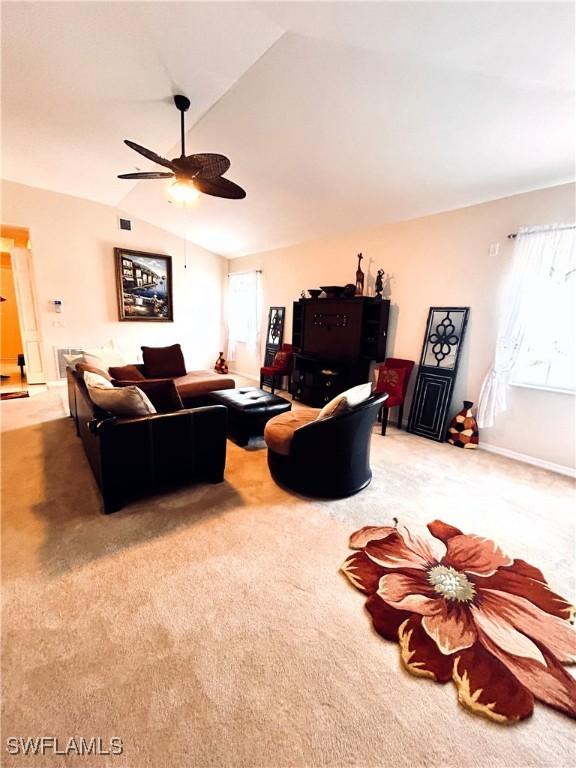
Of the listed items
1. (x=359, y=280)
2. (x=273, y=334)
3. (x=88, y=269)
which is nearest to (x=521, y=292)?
(x=359, y=280)

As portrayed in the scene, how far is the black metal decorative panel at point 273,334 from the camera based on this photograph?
229 inches

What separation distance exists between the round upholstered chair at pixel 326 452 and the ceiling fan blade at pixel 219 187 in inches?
79.0

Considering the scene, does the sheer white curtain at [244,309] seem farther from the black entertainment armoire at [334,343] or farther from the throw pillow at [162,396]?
the throw pillow at [162,396]

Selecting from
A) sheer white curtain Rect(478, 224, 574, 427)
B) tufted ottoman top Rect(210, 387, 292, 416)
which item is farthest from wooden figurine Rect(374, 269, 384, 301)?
tufted ottoman top Rect(210, 387, 292, 416)

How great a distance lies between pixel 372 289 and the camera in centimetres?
438

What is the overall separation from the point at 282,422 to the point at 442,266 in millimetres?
2718

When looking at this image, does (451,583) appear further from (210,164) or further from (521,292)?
(210,164)

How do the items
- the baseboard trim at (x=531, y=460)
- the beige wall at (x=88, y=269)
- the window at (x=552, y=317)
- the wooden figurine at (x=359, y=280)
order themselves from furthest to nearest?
the beige wall at (x=88, y=269) < the wooden figurine at (x=359, y=280) < the baseboard trim at (x=531, y=460) < the window at (x=552, y=317)

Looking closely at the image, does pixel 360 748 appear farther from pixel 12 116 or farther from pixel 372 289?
pixel 12 116

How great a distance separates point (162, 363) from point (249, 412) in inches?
73.6

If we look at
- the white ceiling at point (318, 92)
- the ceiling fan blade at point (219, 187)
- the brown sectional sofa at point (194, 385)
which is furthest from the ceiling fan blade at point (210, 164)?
the brown sectional sofa at point (194, 385)

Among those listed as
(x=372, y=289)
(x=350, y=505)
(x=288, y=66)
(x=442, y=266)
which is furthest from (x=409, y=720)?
(x=372, y=289)

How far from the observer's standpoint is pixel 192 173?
2.35 meters

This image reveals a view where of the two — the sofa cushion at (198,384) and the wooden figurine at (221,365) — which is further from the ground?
the sofa cushion at (198,384)
